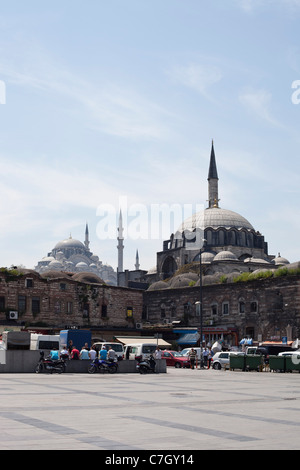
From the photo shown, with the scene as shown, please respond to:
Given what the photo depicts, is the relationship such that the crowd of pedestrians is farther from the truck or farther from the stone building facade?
the stone building facade

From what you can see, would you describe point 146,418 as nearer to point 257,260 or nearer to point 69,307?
point 69,307

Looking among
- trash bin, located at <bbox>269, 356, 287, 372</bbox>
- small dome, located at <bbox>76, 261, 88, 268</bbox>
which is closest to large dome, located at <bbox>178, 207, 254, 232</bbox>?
trash bin, located at <bbox>269, 356, 287, 372</bbox>

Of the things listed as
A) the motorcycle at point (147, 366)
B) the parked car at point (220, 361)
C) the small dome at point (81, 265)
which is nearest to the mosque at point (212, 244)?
the parked car at point (220, 361)

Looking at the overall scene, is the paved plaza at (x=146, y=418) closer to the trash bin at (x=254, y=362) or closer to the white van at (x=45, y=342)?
the white van at (x=45, y=342)

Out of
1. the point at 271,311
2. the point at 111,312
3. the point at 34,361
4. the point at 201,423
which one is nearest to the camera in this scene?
the point at 201,423

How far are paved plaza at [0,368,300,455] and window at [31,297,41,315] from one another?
109 ft

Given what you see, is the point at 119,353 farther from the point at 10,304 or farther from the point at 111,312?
the point at 111,312

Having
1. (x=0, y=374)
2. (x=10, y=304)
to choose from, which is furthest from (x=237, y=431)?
(x=10, y=304)

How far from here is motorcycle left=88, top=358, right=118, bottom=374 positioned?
2875cm

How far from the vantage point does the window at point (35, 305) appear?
52.8m

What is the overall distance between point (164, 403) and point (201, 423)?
401 cm

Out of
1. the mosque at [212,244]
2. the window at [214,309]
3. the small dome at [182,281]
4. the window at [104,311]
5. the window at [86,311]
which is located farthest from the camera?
the mosque at [212,244]

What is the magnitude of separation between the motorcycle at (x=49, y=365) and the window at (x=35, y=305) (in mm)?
24793

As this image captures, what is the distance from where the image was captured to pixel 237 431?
1043 centimetres
